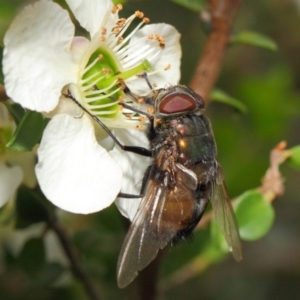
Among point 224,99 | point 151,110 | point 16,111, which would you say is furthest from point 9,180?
point 224,99

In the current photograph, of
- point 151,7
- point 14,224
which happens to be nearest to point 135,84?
point 14,224

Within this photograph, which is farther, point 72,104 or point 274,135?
point 274,135

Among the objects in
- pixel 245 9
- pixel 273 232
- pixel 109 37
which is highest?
pixel 109 37

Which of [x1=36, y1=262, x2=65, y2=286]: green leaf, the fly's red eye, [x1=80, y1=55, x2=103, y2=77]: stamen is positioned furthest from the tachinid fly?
[x1=36, y1=262, x2=65, y2=286]: green leaf

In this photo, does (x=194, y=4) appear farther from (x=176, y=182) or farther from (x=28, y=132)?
(x=28, y=132)

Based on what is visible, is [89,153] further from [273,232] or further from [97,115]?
[273,232]

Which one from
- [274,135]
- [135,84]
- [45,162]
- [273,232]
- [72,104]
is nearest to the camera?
[45,162]

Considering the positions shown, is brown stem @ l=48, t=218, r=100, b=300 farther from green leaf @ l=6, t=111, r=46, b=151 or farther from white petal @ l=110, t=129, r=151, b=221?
green leaf @ l=6, t=111, r=46, b=151

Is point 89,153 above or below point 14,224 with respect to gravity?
above
